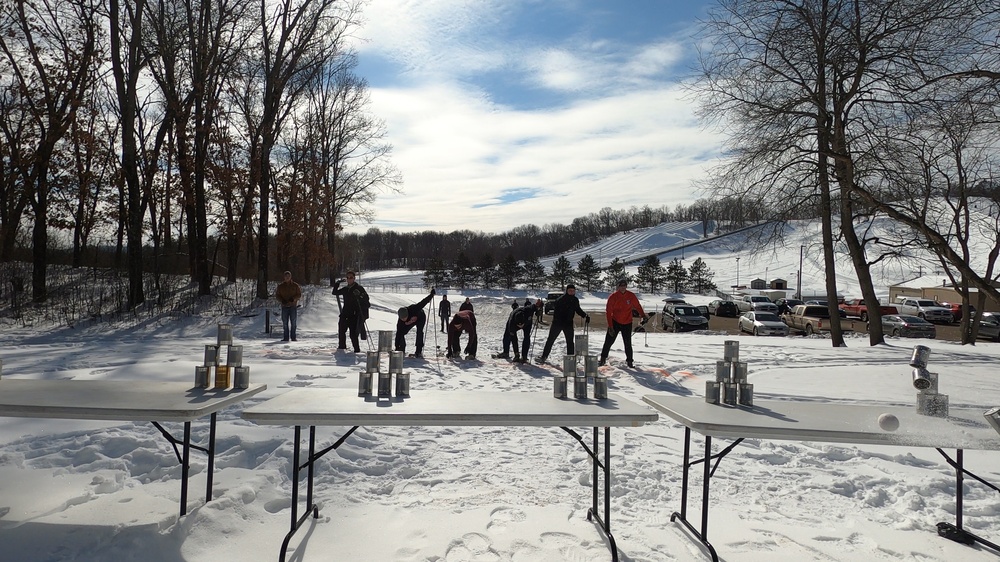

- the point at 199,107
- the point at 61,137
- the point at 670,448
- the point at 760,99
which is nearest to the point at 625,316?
the point at 670,448

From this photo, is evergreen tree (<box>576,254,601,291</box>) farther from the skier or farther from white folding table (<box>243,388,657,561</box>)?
white folding table (<box>243,388,657,561</box>)

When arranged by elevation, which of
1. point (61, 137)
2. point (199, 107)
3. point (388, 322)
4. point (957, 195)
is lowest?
point (388, 322)

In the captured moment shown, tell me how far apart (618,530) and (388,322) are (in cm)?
1921

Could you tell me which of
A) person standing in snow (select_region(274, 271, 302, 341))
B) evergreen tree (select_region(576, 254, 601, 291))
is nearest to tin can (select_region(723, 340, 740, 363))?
person standing in snow (select_region(274, 271, 302, 341))

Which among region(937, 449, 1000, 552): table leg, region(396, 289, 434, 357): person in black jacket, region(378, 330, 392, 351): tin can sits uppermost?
region(378, 330, 392, 351): tin can

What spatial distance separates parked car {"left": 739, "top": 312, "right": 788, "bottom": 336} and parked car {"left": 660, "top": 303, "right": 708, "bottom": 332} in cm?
241

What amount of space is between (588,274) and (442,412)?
6883cm

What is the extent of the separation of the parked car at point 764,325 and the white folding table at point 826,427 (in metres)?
23.2

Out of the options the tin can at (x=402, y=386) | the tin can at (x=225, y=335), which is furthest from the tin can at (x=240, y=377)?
the tin can at (x=402, y=386)

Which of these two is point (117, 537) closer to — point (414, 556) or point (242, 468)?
point (242, 468)

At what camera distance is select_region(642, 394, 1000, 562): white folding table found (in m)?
3.17

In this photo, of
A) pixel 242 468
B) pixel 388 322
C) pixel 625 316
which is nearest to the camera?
pixel 242 468

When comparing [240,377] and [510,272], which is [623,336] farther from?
[510,272]

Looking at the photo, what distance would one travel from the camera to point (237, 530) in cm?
380
